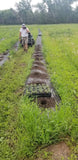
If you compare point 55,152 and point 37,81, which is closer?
point 55,152

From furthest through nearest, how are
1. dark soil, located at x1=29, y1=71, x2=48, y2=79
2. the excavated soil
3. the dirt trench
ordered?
dark soil, located at x1=29, y1=71, x2=48, y2=79 → the dirt trench → the excavated soil

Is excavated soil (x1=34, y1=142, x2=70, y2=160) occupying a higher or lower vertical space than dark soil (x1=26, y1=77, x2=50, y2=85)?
lower

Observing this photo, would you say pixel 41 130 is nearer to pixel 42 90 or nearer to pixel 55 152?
pixel 55 152

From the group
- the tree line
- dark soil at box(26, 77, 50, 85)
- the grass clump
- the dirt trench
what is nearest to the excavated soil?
the grass clump

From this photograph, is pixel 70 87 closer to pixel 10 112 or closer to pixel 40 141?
pixel 10 112

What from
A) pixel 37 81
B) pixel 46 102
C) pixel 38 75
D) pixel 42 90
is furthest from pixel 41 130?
pixel 38 75

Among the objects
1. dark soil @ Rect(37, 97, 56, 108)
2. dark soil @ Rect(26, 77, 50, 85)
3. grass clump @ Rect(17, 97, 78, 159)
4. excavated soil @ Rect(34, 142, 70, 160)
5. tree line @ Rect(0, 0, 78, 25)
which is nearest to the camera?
excavated soil @ Rect(34, 142, 70, 160)

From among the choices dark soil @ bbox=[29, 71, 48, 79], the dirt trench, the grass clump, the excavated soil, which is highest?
dark soil @ bbox=[29, 71, 48, 79]

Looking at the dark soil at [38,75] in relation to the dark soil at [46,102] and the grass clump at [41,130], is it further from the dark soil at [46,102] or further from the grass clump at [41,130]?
the grass clump at [41,130]

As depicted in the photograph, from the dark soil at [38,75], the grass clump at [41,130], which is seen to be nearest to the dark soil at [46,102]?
the grass clump at [41,130]

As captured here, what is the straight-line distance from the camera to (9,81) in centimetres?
528

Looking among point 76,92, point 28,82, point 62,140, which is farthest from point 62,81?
point 62,140

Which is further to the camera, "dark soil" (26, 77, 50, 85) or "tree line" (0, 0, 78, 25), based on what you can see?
"tree line" (0, 0, 78, 25)

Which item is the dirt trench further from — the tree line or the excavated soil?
the tree line
